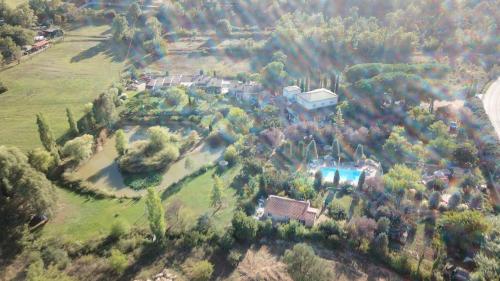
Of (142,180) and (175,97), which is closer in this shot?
(142,180)

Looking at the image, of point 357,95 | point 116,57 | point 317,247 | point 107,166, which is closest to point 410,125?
point 357,95

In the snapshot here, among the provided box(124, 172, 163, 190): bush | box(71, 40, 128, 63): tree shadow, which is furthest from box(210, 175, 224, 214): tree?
box(71, 40, 128, 63): tree shadow

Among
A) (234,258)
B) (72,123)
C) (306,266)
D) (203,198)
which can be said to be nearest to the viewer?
(306,266)

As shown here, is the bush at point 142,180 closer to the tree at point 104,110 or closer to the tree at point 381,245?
the tree at point 104,110

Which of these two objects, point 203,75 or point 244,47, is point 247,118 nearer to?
point 203,75

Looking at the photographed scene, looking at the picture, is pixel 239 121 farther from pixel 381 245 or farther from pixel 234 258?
pixel 381 245

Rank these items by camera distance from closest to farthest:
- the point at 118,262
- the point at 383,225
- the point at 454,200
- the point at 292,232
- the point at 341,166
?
the point at 118,262 → the point at 383,225 → the point at 292,232 → the point at 454,200 → the point at 341,166

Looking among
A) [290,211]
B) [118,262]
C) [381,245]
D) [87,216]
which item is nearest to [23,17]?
[87,216]
